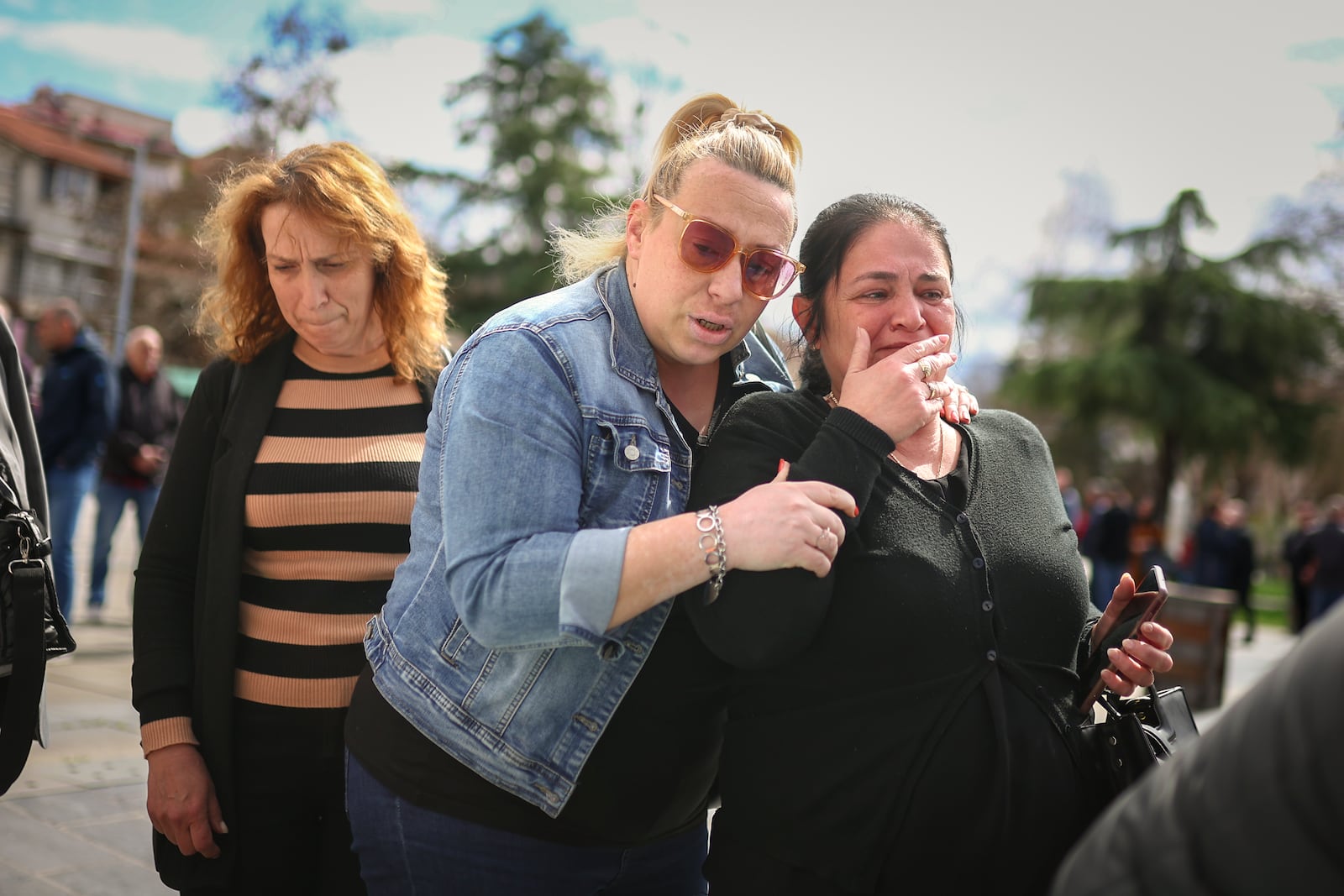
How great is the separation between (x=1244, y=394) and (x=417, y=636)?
2742cm

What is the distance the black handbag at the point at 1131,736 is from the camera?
1.79 m

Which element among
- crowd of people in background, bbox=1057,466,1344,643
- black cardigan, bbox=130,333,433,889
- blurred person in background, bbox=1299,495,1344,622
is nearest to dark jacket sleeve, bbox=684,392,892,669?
black cardigan, bbox=130,333,433,889

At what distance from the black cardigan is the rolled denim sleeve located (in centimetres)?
88

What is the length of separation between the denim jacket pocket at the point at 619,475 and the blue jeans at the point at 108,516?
704 centimetres

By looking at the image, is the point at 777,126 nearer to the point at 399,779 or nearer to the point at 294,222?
the point at 294,222

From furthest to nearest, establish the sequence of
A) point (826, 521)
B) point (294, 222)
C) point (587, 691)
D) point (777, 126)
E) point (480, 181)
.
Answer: point (480, 181) < point (294, 222) < point (777, 126) < point (587, 691) < point (826, 521)

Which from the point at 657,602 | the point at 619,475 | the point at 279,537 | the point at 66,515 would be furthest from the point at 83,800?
the point at 66,515

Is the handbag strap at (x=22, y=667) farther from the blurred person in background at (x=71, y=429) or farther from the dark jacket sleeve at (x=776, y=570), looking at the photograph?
the blurred person in background at (x=71, y=429)

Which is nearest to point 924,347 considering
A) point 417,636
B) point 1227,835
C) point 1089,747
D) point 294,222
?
point 1089,747

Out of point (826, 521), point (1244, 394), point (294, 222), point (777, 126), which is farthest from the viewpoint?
point (1244, 394)

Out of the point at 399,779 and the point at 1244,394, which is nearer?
the point at 399,779

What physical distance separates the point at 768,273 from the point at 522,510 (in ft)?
2.18

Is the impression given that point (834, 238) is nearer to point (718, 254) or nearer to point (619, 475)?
point (718, 254)

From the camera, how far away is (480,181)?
1147 inches
